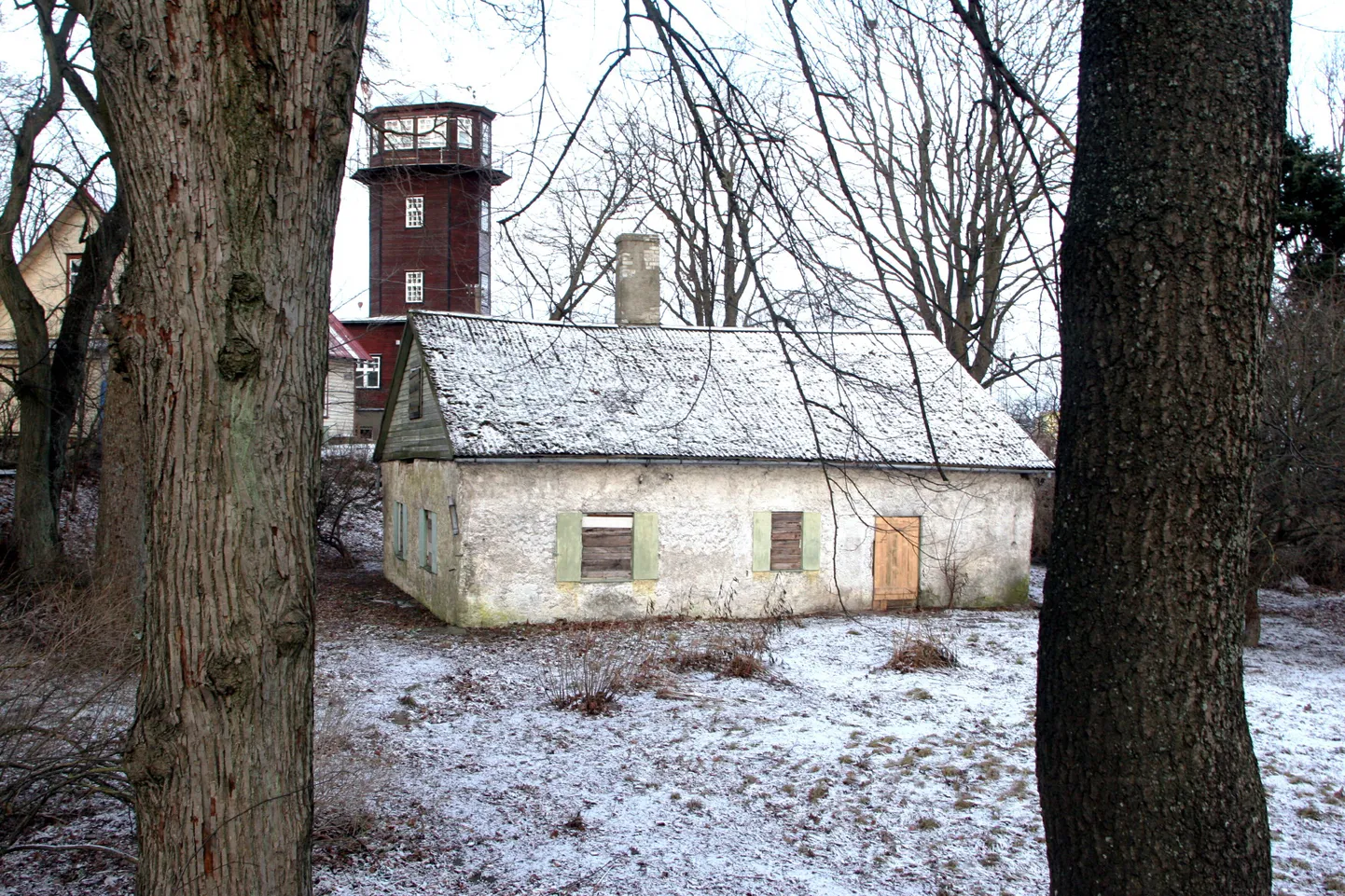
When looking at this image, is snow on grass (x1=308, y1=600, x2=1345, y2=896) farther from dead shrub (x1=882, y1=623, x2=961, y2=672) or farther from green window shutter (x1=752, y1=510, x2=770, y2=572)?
green window shutter (x1=752, y1=510, x2=770, y2=572)

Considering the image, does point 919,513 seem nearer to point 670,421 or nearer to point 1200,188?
point 670,421

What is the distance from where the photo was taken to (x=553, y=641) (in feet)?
46.5

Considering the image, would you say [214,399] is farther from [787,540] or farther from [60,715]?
[787,540]

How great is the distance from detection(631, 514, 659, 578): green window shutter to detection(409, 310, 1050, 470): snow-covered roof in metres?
1.11

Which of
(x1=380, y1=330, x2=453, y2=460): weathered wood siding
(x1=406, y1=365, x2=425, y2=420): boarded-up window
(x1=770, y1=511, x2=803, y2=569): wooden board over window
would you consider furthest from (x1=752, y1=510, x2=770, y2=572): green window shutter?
(x1=406, y1=365, x2=425, y2=420): boarded-up window

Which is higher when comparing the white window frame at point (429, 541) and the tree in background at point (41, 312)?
the tree in background at point (41, 312)

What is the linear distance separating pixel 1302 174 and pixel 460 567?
16.8 meters

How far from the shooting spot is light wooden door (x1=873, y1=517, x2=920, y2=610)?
57.9 feet

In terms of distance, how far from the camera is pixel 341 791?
6570mm

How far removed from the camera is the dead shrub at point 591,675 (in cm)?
1016

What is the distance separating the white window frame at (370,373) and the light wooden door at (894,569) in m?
27.3

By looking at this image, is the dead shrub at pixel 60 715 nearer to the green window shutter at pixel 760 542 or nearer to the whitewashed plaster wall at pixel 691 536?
the whitewashed plaster wall at pixel 691 536

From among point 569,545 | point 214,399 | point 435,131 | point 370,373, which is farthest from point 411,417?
point 370,373

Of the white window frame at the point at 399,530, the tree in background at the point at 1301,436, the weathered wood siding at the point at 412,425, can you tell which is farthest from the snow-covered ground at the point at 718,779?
the white window frame at the point at 399,530
